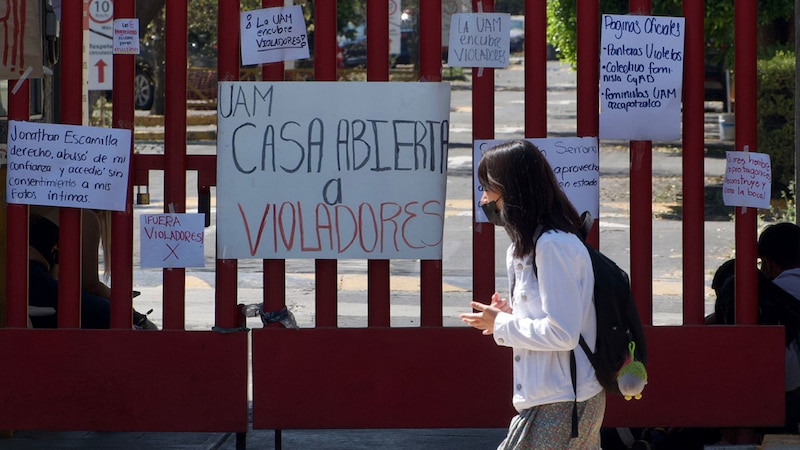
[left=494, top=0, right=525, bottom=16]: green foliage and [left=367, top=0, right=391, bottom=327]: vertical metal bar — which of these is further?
[left=494, top=0, right=525, bottom=16]: green foliage

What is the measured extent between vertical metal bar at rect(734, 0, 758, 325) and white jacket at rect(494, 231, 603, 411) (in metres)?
2.07

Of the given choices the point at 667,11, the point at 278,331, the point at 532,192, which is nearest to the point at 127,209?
the point at 278,331

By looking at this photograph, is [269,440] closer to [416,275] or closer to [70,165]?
[70,165]

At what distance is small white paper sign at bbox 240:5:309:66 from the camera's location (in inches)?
219

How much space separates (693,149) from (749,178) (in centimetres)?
29

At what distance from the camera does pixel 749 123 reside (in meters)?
5.59

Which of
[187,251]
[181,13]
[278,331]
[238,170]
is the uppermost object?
[181,13]

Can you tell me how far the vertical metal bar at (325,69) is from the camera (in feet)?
18.4

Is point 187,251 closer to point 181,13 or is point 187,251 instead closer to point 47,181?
point 47,181

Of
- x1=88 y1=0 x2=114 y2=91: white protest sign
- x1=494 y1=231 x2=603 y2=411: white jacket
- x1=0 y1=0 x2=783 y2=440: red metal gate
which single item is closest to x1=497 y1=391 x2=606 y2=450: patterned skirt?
x1=494 y1=231 x2=603 y2=411: white jacket

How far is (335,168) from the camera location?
5.62 m

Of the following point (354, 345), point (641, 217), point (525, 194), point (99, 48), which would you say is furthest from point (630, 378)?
point (99, 48)

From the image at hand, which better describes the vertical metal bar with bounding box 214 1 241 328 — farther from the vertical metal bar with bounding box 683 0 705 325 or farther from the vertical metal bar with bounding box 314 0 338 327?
the vertical metal bar with bounding box 683 0 705 325

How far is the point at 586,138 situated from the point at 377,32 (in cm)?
107
